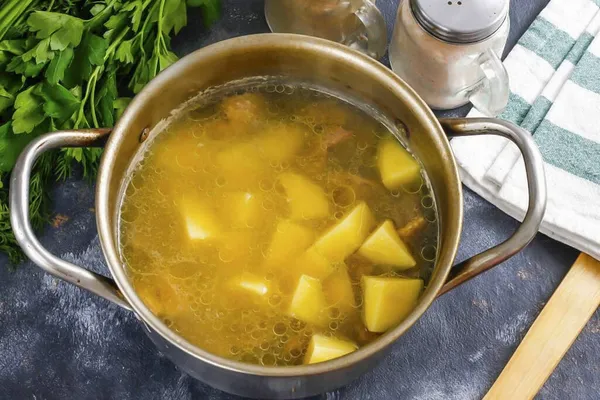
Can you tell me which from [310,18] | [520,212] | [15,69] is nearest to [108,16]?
[15,69]

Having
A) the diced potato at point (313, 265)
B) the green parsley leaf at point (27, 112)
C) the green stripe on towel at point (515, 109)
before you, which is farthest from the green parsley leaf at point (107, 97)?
the green stripe on towel at point (515, 109)

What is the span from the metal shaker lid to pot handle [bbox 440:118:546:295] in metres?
0.27

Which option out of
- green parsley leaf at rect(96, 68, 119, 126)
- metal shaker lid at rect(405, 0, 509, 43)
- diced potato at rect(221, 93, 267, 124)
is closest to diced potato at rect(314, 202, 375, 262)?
diced potato at rect(221, 93, 267, 124)

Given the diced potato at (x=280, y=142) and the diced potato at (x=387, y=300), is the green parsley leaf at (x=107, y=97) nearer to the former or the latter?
the diced potato at (x=280, y=142)

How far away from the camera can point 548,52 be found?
1.72m

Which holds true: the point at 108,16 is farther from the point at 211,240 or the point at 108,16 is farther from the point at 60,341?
the point at 60,341

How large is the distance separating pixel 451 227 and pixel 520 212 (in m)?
0.38

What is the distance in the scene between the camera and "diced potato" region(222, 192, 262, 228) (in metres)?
1.36

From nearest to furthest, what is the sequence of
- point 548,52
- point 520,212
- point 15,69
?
point 15,69 → point 520,212 → point 548,52

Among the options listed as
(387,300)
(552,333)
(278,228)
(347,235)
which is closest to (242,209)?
(278,228)

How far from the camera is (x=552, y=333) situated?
1.53m

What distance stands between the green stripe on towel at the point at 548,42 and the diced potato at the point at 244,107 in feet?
2.04

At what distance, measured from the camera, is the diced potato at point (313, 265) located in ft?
4.37

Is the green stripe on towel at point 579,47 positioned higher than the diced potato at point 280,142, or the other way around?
the diced potato at point 280,142
